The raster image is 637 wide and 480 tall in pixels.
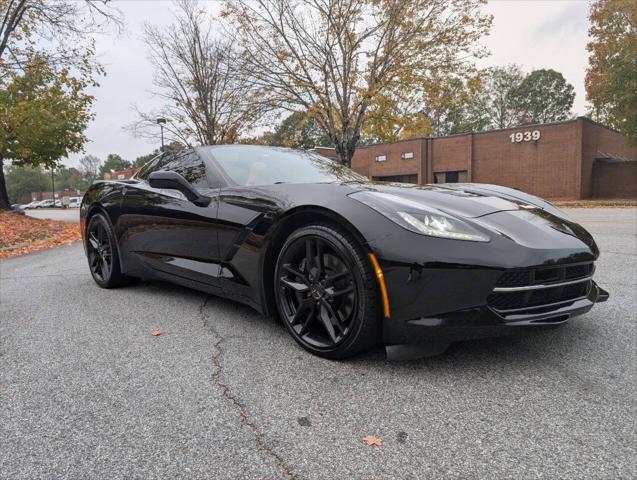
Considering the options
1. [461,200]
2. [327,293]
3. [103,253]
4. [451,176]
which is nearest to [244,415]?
[327,293]

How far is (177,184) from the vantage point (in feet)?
10.00

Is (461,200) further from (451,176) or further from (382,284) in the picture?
(451,176)

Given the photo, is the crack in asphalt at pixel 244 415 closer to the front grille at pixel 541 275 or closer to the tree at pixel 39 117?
the front grille at pixel 541 275

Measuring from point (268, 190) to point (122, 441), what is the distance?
1.57 metres

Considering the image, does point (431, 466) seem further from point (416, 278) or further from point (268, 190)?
point (268, 190)

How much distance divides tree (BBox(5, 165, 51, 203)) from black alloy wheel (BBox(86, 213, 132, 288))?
10127cm

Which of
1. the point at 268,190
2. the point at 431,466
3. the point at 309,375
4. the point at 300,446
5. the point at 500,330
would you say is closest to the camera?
the point at 431,466

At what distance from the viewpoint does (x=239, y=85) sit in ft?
50.2

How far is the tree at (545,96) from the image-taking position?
167 ft

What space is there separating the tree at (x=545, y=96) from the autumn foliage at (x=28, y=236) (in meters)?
53.4

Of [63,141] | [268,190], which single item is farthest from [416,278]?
[63,141]

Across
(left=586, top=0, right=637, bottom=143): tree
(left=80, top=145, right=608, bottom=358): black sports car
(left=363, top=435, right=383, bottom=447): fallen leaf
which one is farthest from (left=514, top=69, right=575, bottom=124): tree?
(left=363, top=435, right=383, bottom=447): fallen leaf

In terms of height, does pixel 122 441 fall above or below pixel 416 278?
below

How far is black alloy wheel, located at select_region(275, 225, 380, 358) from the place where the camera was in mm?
2102
